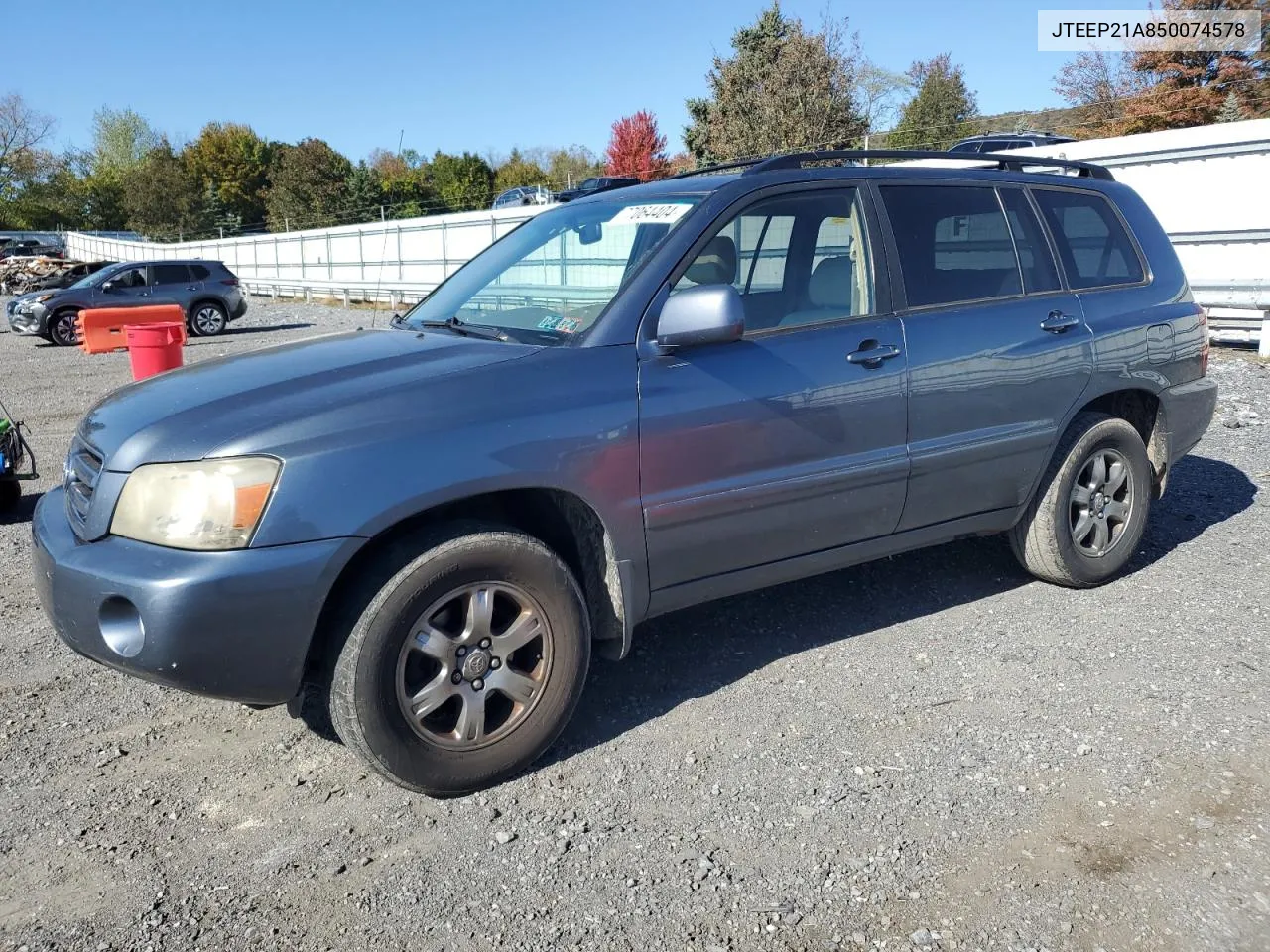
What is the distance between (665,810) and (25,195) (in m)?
90.7

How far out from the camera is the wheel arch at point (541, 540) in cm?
294

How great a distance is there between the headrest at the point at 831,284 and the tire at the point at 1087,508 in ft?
4.43

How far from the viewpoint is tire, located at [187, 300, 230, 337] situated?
21.0m

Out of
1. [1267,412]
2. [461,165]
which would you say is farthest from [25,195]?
[1267,412]

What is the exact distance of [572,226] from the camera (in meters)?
4.23

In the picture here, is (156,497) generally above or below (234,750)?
above

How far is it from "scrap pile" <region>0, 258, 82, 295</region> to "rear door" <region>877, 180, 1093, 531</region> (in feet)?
101

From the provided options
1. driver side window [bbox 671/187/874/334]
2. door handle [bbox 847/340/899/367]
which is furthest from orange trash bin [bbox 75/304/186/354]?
door handle [bbox 847/340/899/367]

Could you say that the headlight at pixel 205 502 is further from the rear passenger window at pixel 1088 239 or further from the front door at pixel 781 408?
the rear passenger window at pixel 1088 239

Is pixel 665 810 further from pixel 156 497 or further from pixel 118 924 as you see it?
pixel 156 497

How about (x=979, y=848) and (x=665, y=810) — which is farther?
(x=665, y=810)

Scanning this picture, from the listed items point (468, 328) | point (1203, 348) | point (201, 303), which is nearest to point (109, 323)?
point (201, 303)

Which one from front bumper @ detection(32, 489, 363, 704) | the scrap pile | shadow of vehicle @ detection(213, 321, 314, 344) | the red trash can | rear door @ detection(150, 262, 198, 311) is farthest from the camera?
the scrap pile

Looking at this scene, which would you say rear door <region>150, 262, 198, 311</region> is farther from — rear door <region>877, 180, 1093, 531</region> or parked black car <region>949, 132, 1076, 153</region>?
rear door <region>877, 180, 1093, 531</region>
